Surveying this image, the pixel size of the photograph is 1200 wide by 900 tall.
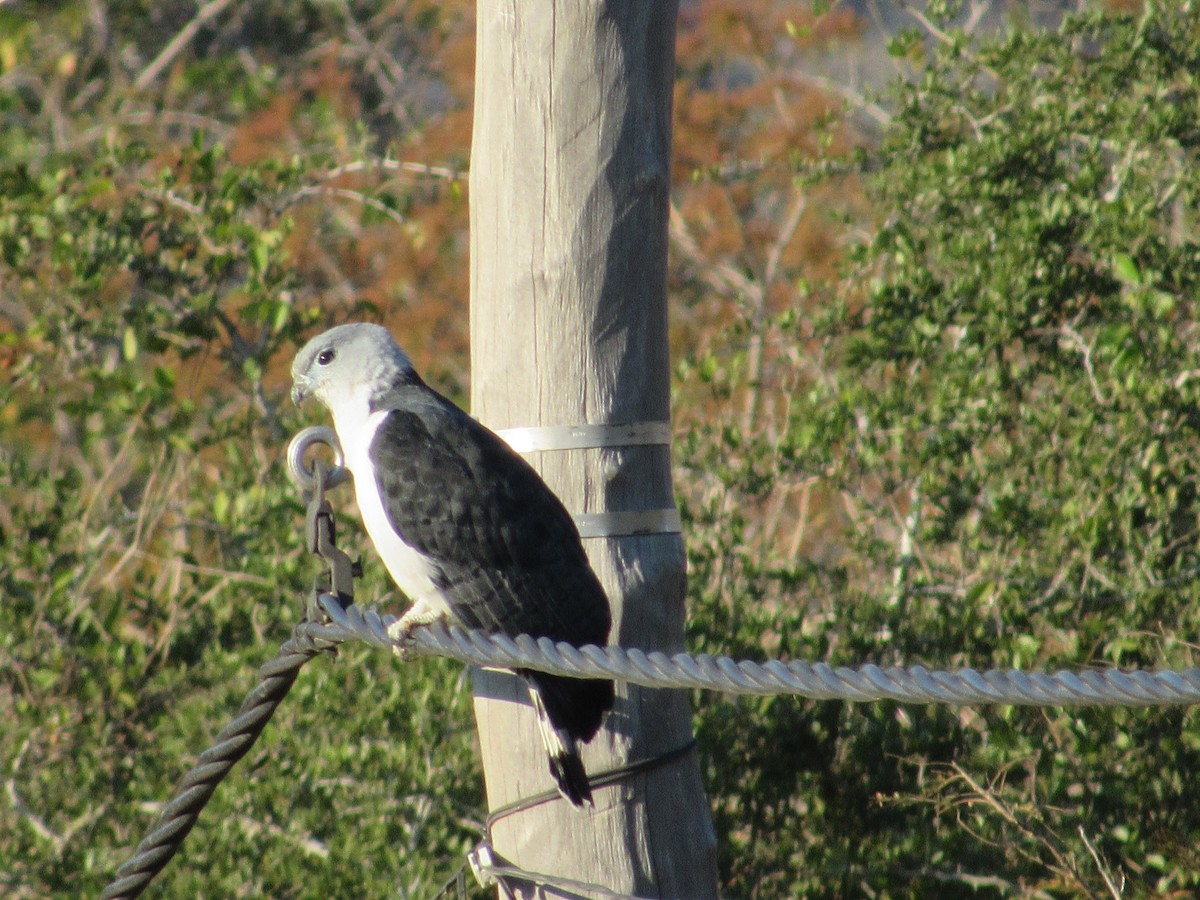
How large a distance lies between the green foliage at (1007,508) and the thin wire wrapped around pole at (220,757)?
1.89 meters

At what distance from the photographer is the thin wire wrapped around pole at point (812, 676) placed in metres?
1.74

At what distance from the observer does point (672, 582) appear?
121 inches

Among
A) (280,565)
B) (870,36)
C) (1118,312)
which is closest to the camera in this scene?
(1118,312)

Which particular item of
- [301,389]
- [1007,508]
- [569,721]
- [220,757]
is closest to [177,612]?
[301,389]

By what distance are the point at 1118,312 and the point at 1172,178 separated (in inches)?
20.1

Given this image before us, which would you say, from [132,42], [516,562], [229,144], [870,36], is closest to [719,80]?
[870,36]

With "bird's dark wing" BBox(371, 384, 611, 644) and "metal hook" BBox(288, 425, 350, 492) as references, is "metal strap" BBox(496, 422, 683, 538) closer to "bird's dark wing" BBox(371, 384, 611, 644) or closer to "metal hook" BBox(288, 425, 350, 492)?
"bird's dark wing" BBox(371, 384, 611, 644)

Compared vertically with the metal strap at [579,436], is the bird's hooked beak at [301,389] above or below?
above

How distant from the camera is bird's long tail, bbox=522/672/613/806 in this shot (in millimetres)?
2881

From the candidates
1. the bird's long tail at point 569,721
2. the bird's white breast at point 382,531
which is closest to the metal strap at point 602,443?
the bird's long tail at point 569,721

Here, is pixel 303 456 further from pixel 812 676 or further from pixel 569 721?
pixel 812 676

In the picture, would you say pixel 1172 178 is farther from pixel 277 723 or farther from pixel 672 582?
pixel 277 723

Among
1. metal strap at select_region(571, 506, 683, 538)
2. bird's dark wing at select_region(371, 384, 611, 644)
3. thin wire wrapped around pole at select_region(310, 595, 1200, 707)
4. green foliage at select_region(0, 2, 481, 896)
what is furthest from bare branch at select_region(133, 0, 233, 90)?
thin wire wrapped around pole at select_region(310, 595, 1200, 707)

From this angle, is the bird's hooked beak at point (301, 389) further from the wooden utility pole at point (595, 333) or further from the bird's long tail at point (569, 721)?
the bird's long tail at point (569, 721)
